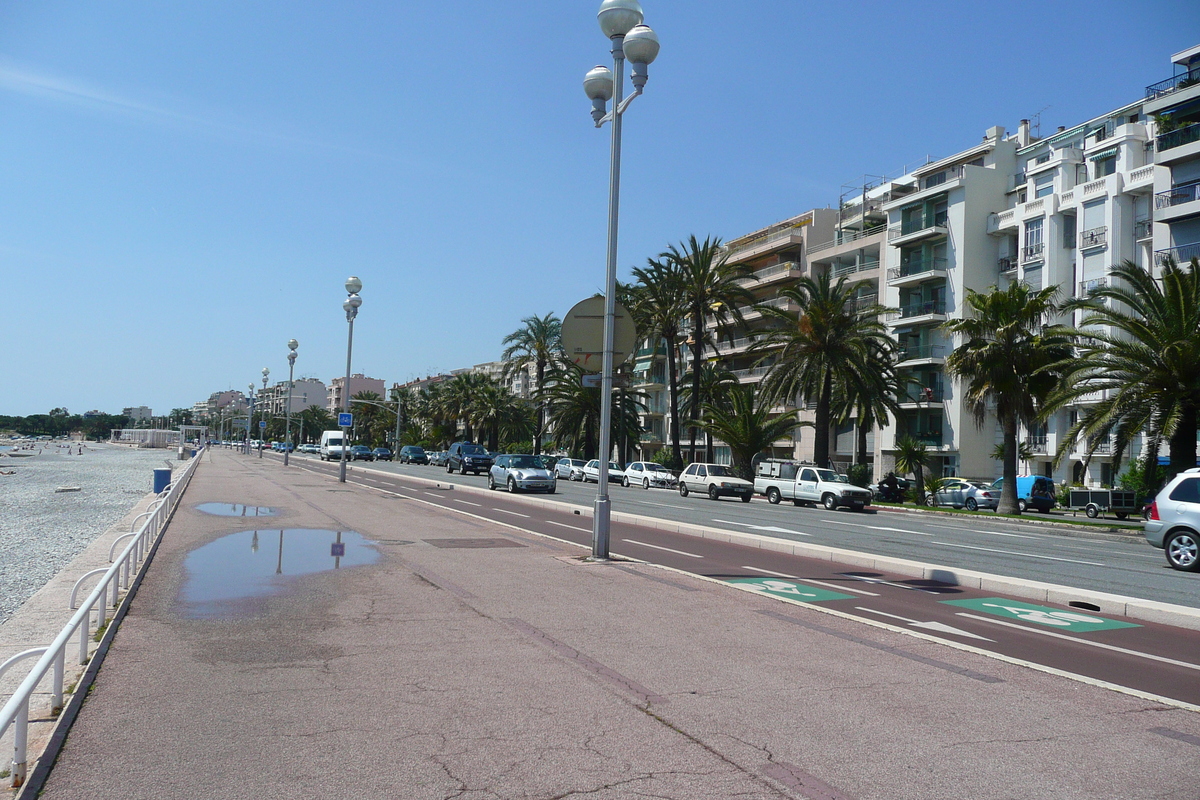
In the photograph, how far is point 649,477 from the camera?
51375 mm

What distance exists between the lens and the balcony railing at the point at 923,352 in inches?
2084

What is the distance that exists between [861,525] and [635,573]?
49.9 feet

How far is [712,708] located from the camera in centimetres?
572

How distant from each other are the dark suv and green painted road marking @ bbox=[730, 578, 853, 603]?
44.5 m

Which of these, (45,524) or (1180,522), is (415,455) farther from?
(1180,522)

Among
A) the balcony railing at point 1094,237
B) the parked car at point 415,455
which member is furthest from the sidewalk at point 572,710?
the parked car at point 415,455

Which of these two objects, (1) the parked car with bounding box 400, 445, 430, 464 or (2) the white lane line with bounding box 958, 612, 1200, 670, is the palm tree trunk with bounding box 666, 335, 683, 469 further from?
(2) the white lane line with bounding box 958, 612, 1200, 670

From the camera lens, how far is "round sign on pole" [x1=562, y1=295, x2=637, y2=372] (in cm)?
1380

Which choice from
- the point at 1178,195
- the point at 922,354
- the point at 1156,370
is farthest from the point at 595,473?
the point at 1178,195

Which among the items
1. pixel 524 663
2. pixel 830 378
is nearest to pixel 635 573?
pixel 524 663

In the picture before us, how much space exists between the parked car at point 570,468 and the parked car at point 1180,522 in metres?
42.8

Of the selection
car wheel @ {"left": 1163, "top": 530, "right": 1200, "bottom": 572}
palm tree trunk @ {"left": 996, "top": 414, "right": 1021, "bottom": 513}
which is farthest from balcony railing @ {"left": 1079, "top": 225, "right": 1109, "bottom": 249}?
car wheel @ {"left": 1163, "top": 530, "right": 1200, "bottom": 572}

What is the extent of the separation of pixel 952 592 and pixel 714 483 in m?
28.2

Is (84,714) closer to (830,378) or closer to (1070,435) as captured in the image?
(1070,435)
